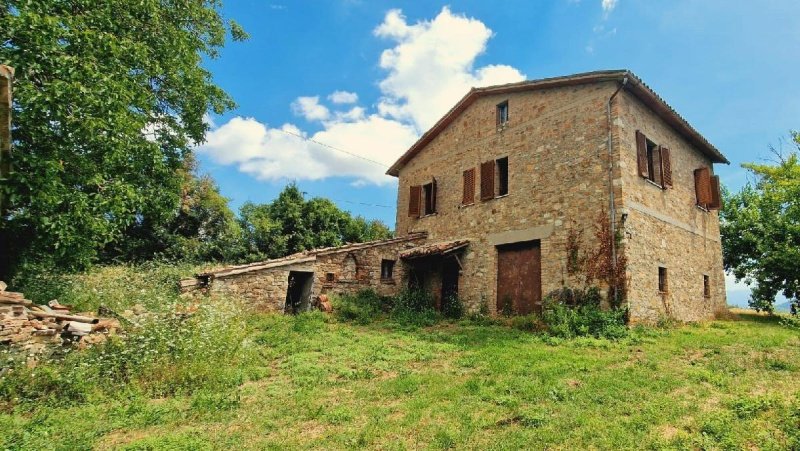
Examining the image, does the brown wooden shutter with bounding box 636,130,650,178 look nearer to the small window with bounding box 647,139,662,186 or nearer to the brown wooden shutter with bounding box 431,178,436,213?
the small window with bounding box 647,139,662,186

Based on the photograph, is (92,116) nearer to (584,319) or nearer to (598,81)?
(584,319)

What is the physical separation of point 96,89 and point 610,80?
11369 millimetres

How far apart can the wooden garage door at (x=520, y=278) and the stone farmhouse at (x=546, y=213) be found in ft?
0.10

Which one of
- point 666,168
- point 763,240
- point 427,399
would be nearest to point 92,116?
point 427,399

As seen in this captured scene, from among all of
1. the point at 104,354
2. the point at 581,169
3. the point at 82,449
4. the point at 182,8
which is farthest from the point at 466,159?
the point at 82,449

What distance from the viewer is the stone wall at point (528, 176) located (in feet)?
34.9

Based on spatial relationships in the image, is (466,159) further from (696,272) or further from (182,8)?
(182,8)

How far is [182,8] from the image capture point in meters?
11.2

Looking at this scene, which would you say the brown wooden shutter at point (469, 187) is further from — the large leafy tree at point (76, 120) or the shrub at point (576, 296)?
the large leafy tree at point (76, 120)

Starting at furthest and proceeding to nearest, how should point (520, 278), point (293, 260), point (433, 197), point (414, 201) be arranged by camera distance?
point (414, 201) < point (433, 197) < point (293, 260) < point (520, 278)

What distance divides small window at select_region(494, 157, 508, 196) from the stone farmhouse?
1.3 inches

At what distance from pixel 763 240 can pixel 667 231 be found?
802 cm

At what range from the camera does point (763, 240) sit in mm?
15797

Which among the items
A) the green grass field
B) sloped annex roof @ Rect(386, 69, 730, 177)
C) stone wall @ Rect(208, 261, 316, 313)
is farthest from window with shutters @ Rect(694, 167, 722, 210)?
stone wall @ Rect(208, 261, 316, 313)
